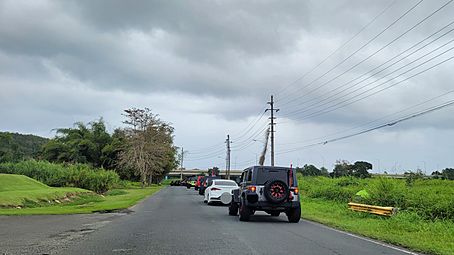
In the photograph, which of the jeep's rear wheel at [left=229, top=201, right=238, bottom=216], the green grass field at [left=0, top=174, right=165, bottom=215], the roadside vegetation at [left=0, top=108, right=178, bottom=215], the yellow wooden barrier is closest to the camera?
the yellow wooden barrier

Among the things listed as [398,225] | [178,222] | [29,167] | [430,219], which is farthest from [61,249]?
[29,167]

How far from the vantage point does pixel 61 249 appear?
11.1 meters

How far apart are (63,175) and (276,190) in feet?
116

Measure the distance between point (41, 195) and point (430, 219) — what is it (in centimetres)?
2380

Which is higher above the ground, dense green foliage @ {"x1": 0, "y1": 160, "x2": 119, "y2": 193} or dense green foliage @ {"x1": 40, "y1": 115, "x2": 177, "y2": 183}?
dense green foliage @ {"x1": 40, "y1": 115, "x2": 177, "y2": 183}

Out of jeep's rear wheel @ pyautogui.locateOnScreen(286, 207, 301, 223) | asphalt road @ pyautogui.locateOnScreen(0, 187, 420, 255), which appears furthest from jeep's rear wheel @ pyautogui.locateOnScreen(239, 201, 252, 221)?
asphalt road @ pyautogui.locateOnScreen(0, 187, 420, 255)

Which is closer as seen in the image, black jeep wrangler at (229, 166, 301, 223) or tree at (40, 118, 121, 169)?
black jeep wrangler at (229, 166, 301, 223)

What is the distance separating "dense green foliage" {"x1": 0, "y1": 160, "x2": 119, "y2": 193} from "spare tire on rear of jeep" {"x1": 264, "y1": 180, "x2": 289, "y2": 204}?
33.2m

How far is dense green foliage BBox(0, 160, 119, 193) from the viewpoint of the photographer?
48312 mm

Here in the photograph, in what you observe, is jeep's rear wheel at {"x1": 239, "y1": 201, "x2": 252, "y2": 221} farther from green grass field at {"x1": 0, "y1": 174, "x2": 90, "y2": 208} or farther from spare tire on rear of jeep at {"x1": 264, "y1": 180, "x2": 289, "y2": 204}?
green grass field at {"x1": 0, "y1": 174, "x2": 90, "y2": 208}

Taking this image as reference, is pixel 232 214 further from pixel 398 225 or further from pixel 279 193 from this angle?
pixel 398 225

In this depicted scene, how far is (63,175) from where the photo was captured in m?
48.8

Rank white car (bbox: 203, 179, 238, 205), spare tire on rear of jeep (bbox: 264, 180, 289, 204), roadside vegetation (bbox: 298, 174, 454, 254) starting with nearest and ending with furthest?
roadside vegetation (bbox: 298, 174, 454, 254), spare tire on rear of jeep (bbox: 264, 180, 289, 204), white car (bbox: 203, 179, 238, 205)

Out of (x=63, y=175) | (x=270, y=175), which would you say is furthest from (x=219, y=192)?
(x=63, y=175)
